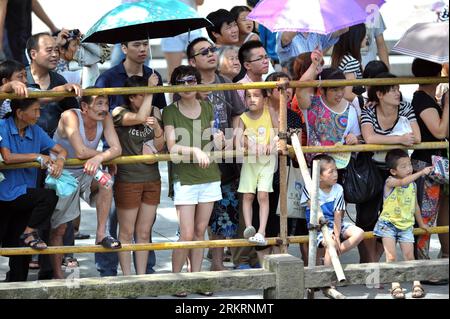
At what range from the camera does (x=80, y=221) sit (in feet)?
32.9

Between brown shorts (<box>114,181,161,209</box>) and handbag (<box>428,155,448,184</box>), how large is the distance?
1986 mm

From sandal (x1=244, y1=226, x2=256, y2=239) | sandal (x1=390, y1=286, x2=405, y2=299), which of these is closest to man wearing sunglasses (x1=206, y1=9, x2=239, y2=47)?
sandal (x1=244, y1=226, x2=256, y2=239)

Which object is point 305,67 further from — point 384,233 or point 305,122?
point 384,233

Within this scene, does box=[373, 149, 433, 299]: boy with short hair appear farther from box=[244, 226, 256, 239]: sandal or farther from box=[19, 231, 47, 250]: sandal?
box=[19, 231, 47, 250]: sandal

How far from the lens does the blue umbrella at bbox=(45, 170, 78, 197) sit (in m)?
7.60

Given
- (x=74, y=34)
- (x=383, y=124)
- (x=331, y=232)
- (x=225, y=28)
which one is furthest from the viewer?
(x=225, y=28)

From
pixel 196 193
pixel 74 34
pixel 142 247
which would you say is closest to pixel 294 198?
pixel 196 193

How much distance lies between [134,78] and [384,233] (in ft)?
6.71

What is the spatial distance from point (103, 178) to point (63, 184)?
265mm

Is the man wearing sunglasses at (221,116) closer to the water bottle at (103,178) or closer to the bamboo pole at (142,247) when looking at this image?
the bamboo pole at (142,247)

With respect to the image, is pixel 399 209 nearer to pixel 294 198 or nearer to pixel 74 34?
pixel 294 198

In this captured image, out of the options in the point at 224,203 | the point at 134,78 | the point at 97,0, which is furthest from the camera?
the point at 97,0

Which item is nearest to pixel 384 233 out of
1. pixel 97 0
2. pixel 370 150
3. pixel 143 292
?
pixel 370 150

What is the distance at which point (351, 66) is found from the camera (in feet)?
30.3
